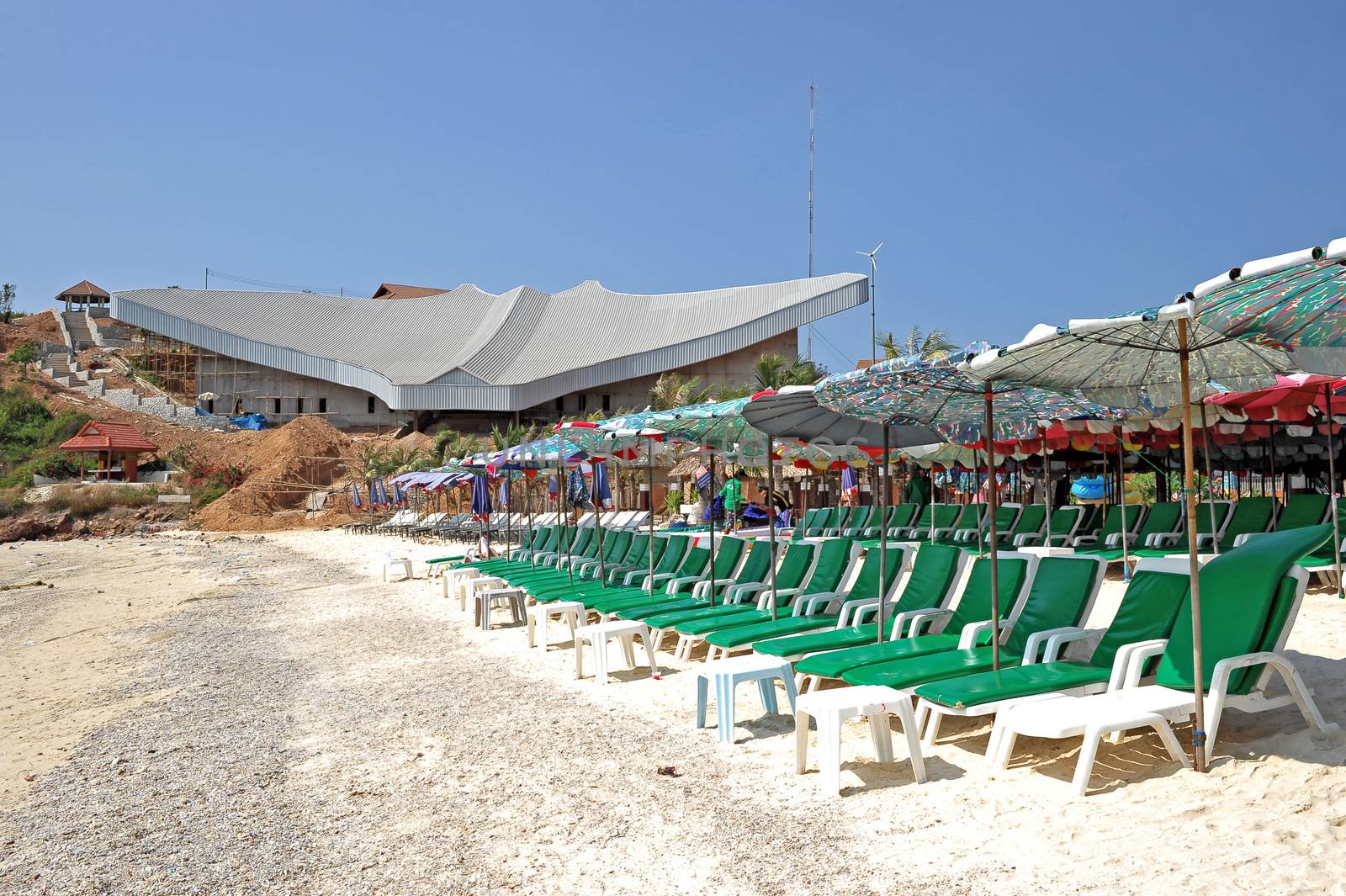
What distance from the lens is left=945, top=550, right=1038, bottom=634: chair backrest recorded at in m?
5.49

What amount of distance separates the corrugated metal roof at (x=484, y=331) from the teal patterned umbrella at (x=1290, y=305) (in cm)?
4344

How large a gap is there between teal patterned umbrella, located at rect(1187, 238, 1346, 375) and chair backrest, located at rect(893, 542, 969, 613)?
260 centimetres

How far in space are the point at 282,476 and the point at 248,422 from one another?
10.2 metres

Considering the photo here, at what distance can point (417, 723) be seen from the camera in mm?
5406

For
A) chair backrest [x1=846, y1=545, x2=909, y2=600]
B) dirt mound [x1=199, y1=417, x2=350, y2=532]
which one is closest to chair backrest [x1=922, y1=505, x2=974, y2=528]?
chair backrest [x1=846, y1=545, x2=909, y2=600]

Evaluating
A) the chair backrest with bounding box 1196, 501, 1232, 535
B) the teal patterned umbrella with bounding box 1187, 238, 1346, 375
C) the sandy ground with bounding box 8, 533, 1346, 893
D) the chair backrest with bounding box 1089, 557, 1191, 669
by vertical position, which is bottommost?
the sandy ground with bounding box 8, 533, 1346, 893

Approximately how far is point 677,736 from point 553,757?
666 millimetres

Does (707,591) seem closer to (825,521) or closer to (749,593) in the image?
(749,593)

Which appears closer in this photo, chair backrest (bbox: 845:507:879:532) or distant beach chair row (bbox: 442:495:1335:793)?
distant beach chair row (bbox: 442:495:1335:793)

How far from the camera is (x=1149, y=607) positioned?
177 inches

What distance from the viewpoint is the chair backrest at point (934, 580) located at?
6078mm

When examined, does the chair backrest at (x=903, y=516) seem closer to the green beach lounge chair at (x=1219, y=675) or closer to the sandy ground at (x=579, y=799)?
the sandy ground at (x=579, y=799)

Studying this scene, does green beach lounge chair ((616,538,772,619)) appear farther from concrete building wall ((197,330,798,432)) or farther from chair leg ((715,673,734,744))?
concrete building wall ((197,330,798,432))

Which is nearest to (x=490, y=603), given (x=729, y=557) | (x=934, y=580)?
(x=729, y=557)
